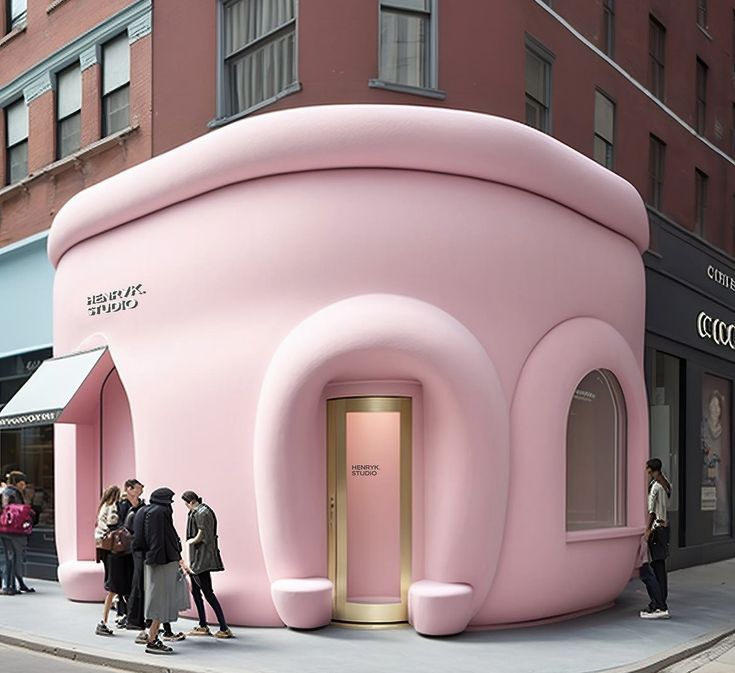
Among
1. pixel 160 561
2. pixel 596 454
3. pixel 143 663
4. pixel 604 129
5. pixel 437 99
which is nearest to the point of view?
pixel 143 663

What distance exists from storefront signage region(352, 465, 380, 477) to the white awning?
4.23 meters

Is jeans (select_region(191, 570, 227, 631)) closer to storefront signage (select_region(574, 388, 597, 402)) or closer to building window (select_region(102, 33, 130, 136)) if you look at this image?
storefront signage (select_region(574, 388, 597, 402))

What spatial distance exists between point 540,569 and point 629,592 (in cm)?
404

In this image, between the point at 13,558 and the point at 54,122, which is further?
the point at 54,122

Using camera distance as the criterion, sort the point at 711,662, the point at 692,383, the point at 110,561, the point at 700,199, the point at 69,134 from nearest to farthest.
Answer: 1. the point at 711,662
2. the point at 110,561
3. the point at 69,134
4. the point at 692,383
5. the point at 700,199

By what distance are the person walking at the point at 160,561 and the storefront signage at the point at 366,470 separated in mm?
2279

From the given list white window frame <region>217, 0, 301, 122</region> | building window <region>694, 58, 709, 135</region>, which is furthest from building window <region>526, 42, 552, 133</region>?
building window <region>694, 58, 709, 135</region>

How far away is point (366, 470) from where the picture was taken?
41.9 feet

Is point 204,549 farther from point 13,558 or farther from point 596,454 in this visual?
point 13,558

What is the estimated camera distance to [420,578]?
12.5 meters

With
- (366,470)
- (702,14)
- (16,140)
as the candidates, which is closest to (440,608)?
(366,470)

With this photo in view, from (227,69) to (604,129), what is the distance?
269 inches

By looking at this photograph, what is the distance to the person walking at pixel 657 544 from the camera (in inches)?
543

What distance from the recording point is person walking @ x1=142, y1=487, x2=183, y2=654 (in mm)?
11445
